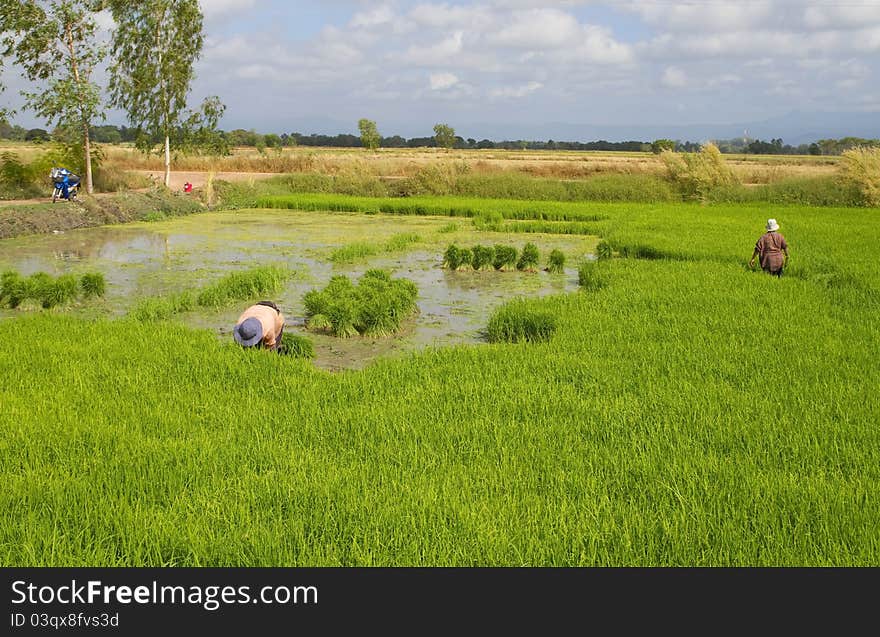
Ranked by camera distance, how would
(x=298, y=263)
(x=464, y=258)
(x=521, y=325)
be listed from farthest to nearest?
(x=464, y=258), (x=298, y=263), (x=521, y=325)

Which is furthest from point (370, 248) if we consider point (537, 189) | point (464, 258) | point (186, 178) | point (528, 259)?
point (186, 178)

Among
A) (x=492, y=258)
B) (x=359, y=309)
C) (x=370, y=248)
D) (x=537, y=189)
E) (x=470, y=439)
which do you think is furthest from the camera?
(x=537, y=189)

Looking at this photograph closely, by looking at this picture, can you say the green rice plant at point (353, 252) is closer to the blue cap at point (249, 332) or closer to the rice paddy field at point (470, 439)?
the rice paddy field at point (470, 439)

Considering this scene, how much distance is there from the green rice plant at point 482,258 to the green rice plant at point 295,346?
21.2ft

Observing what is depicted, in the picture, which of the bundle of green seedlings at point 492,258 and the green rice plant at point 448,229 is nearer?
the bundle of green seedlings at point 492,258

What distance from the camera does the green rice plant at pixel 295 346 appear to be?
664 cm

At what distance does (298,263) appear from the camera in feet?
41.7

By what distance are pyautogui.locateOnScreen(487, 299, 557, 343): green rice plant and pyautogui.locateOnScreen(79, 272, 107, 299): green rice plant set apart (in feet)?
16.1

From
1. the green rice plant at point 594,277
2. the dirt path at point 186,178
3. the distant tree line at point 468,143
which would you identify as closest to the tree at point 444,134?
the distant tree line at point 468,143

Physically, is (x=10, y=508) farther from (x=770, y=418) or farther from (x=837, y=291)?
(x=837, y=291)

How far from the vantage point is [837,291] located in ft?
29.3

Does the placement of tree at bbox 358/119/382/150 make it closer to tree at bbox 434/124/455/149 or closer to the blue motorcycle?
tree at bbox 434/124/455/149

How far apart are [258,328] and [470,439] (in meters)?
2.34

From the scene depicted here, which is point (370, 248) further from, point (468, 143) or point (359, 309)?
point (468, 143)
